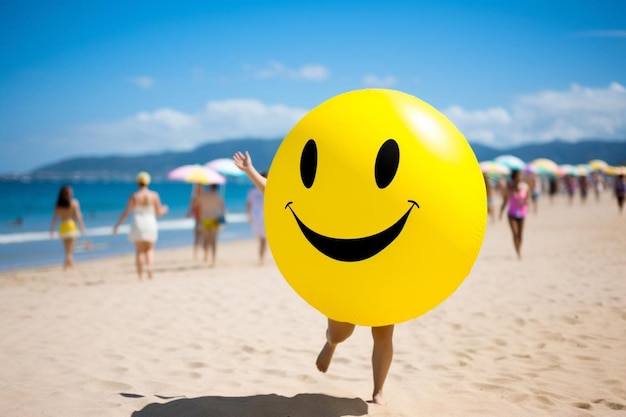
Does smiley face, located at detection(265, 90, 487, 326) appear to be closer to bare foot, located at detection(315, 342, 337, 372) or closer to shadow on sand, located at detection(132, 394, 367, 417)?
bare foot, located at detection(315, 342, 337, 372)

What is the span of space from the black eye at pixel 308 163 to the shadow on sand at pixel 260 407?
1.69 meters

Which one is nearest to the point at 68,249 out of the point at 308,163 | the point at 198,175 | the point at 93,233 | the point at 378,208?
the point at 198,175

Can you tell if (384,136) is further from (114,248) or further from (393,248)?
(114,248)

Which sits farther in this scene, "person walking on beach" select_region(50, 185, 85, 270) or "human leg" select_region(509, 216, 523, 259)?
"person walking on beach" select_region(50, 185, 85, 270)

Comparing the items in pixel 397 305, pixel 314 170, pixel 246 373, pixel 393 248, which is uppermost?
pixel 314 170

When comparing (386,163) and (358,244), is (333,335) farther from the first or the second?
(386,163)

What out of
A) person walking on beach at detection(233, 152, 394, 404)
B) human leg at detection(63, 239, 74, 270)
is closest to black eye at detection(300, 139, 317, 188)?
person walking on beach at detection(233, 152, 394, 404)

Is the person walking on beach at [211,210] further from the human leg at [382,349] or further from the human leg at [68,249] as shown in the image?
the human leg at [382,349]

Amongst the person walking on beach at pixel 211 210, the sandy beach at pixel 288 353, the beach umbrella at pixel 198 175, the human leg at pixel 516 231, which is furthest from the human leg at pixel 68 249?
the human leg at pixel 516 231

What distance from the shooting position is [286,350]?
5.38 m

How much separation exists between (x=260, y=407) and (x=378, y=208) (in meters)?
1.84

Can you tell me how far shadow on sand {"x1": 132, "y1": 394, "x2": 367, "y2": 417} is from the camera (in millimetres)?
3712

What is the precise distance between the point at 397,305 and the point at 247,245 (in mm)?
16309

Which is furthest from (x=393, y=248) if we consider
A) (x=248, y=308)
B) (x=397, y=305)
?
(x=248, y=308)
